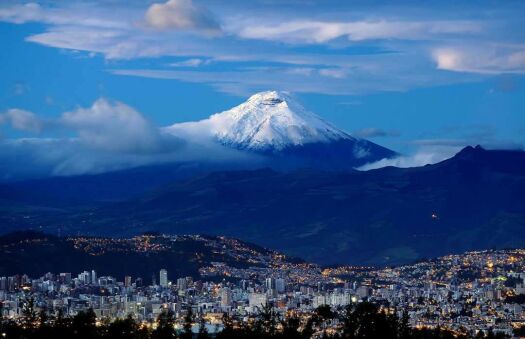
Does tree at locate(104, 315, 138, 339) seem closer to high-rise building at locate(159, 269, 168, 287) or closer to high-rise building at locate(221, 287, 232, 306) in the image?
high-rise building at locate(221, 287, 232, 306)

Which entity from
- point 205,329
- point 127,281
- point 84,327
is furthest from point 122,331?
point 127,281

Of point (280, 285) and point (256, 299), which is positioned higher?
point (280, 285)

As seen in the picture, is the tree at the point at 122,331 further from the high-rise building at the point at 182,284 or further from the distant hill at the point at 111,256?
the distant hill at the point at 111,256

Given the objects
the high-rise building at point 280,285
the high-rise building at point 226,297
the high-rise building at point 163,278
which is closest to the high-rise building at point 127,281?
the high-rise building at point 163,278

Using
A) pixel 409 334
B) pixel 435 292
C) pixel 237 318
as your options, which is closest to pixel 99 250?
pixel 435 292

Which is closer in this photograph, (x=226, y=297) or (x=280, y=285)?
(x=226, y=297)

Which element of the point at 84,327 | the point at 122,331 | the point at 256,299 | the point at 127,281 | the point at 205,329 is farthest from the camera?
the point at 127,281

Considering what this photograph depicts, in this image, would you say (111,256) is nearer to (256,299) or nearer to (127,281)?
(127,281)

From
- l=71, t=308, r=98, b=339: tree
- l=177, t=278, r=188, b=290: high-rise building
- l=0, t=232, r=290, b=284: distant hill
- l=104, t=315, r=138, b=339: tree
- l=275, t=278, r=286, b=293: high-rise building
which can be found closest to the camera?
l=71, t=308, r=98, b=339: tree

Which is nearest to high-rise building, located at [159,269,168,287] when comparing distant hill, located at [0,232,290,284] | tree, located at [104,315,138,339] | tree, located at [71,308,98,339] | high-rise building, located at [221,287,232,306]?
distant hill, located at [0,232,290,284]
